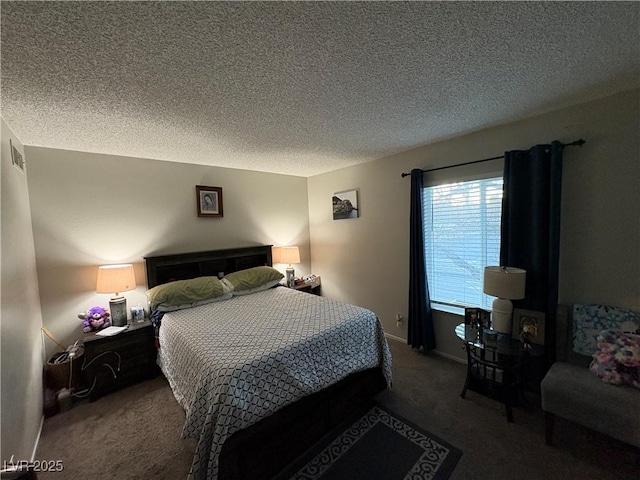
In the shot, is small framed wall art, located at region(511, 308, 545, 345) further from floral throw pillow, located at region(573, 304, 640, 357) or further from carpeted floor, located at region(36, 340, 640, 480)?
carpeted floor, located at region(36, 340, 640, 480)

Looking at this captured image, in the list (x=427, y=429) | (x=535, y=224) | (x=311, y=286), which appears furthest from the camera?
(x=311, y=286)

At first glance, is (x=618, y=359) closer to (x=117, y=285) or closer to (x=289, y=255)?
(x=289, y=255)

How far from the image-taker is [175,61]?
132 centimetres

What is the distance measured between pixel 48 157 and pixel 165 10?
8.28ft

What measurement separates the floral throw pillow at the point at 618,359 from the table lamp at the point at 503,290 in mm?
524

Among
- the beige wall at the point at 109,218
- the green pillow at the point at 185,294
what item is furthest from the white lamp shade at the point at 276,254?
the green pillow at the point at 185,294

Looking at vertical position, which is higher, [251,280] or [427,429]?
[251,280]

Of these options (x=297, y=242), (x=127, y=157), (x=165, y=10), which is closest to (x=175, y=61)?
(x=165, y=10)

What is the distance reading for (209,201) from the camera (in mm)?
3467

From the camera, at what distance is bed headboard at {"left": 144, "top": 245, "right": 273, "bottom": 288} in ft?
9.80

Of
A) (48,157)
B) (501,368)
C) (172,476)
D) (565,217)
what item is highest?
(48,157)

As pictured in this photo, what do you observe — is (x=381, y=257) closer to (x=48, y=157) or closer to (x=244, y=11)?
(x=244, y=11)

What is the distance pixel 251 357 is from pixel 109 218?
2444 mm

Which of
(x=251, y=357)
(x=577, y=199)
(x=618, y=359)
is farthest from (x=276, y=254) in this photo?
(x=618, y=359)
